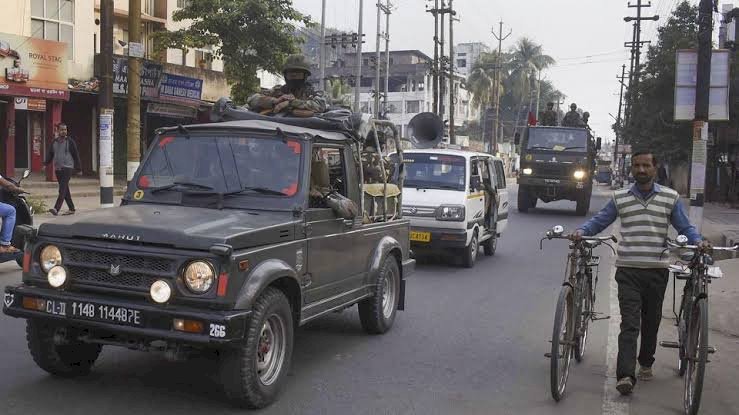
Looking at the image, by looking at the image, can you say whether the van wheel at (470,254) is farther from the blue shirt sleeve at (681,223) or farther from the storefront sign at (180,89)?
the storefront sign at (180,89)

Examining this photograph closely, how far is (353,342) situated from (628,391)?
2.53 m

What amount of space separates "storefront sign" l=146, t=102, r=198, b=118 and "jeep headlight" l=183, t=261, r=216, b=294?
23.7m

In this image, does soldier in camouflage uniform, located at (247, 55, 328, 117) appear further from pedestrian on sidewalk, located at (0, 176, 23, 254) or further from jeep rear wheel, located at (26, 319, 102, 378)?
pedestrian on sidewalk, located at (0, 176, 23, 254)

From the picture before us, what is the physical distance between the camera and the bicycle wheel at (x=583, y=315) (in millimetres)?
6251

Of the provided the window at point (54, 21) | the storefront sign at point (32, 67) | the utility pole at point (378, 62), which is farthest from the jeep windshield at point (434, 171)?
the utility pole at point (378, 62)

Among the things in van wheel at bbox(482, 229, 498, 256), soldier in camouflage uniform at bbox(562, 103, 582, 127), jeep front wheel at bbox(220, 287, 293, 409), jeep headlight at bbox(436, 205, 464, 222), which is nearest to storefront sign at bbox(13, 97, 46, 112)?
van wheel at bbox(482, 229, 498, 256)

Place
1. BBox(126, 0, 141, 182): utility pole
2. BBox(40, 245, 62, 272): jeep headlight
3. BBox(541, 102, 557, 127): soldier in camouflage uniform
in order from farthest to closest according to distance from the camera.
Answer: BBox(541, 102, 557, 127): soldier in camouflage uniform < BBox(126, 0, 141, 182): utility pole < BBox(40, 245, 62, 272): jeep headlight

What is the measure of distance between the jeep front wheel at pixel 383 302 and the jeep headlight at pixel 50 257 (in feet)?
9.85

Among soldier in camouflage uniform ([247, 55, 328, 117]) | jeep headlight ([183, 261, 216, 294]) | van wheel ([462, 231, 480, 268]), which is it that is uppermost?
soldier in camouflage uniform ([247, 55, 328, 117])

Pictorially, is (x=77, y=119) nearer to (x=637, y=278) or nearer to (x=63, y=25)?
(x=63, y=25)

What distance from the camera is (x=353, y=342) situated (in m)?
Result: 7.18

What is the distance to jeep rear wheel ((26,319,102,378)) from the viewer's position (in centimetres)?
524

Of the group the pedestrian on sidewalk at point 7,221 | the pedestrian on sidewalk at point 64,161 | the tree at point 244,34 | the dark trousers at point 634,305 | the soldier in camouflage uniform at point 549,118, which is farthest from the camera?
the soldier in camouflage uniform at point 549,118

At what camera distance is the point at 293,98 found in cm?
714
